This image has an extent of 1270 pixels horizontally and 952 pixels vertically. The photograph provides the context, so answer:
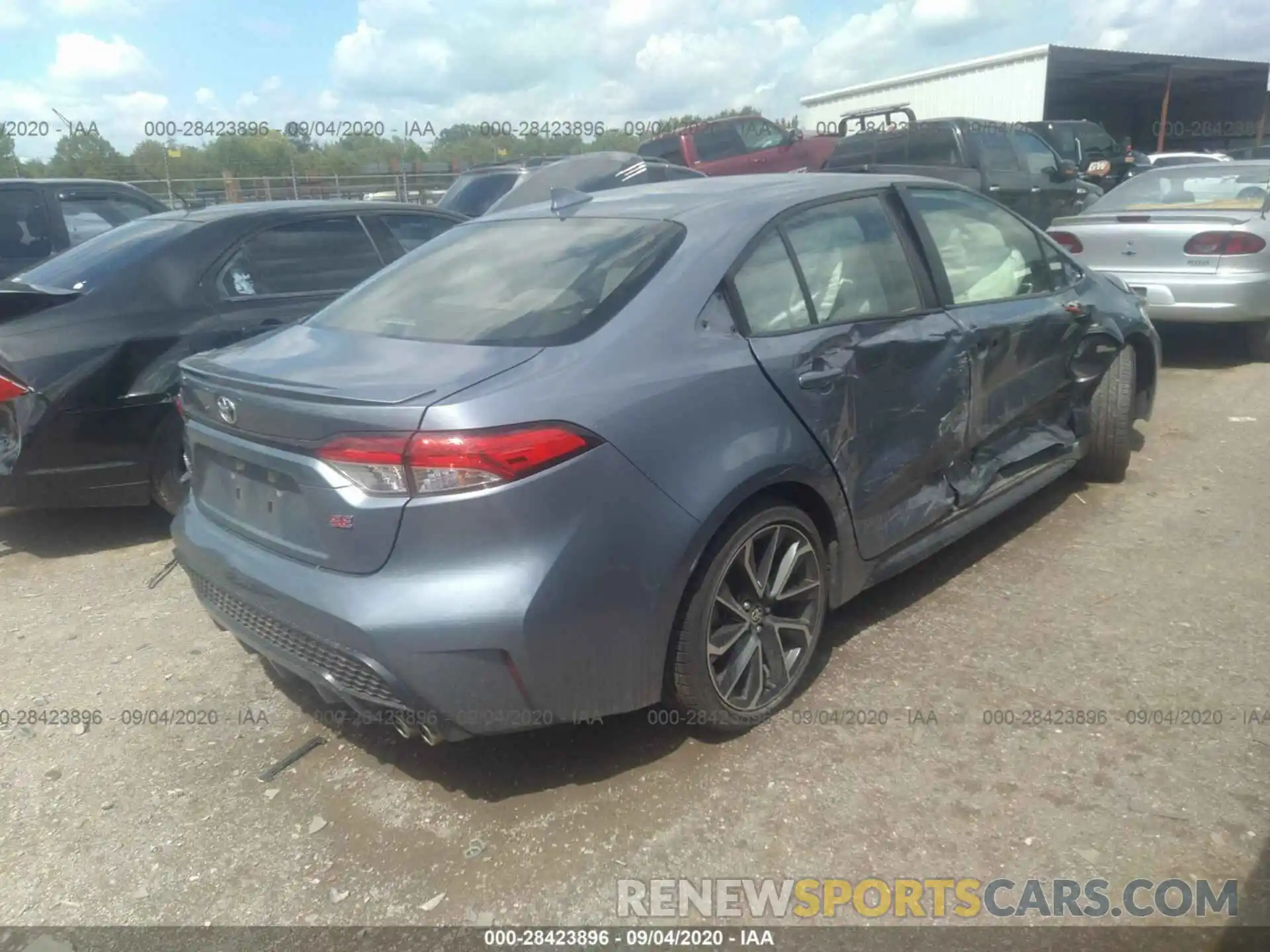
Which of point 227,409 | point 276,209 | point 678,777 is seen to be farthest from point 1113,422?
point 276,209

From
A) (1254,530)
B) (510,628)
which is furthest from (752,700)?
(1254,530)

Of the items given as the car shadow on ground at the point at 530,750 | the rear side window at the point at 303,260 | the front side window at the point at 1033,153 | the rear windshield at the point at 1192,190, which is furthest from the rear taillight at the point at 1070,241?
the car shadow on ground at the point at 530,750

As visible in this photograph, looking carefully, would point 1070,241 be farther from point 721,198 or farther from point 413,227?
point 721,198

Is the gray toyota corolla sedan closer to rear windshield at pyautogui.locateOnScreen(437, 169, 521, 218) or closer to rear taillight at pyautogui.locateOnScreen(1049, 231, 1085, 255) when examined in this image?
rear taillight at pyautogui.locateOnScreen(1049, 231, 1085, 255)

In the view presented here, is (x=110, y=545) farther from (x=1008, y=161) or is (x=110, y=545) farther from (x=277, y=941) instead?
(x=1008, y=161)

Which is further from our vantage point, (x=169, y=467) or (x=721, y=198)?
(x=169, y=467)

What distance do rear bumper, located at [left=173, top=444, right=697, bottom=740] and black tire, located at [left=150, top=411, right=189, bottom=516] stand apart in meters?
2.22

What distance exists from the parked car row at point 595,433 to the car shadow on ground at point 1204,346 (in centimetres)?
378

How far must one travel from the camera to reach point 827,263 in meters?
3.20

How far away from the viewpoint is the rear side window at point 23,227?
23.2ft

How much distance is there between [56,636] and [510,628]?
99.5 inches

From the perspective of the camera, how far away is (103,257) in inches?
186

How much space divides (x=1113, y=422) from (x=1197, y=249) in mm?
2927

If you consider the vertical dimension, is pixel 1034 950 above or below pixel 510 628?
below
